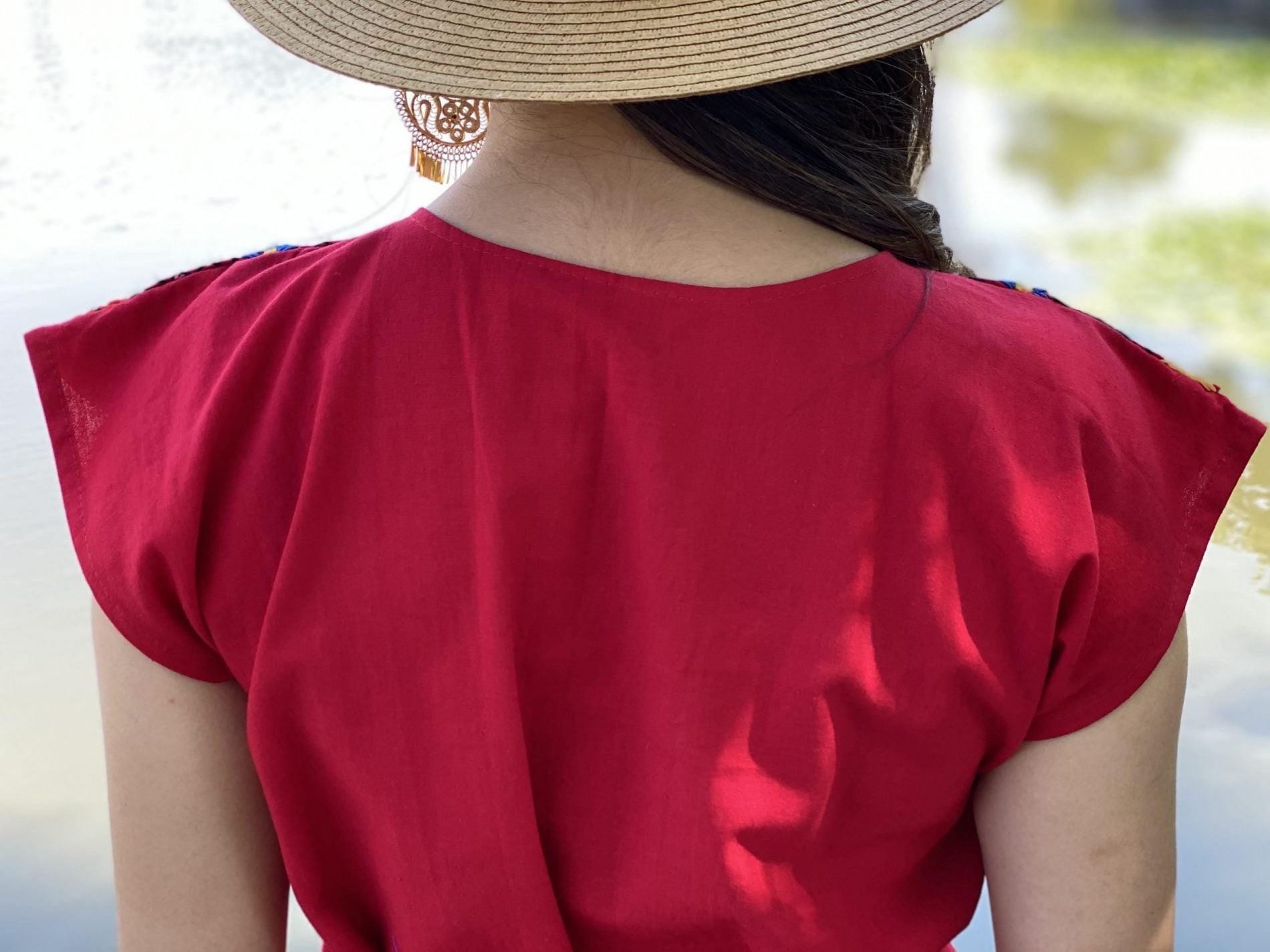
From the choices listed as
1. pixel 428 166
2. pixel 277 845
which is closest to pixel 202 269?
pixel 428 166

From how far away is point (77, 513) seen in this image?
0.72 meters

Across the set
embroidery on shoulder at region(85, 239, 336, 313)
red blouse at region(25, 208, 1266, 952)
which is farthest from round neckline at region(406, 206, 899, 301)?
embroidery on shoulder at region(85, 239, 336, 313)

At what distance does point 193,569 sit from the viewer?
674mm

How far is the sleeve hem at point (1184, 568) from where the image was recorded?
71 cm

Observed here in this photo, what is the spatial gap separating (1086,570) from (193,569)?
450 mm

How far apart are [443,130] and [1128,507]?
19.7 inches

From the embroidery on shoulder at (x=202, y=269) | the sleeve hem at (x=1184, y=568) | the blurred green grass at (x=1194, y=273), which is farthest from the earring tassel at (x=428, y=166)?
the blurred green grass at (x=1194, y=273)

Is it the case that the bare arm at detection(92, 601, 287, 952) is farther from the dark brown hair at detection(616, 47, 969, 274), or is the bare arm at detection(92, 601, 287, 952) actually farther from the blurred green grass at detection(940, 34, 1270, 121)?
the blurred green grass at detection(940, 34, 1270, 121)

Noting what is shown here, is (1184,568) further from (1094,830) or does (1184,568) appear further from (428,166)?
(428,166)

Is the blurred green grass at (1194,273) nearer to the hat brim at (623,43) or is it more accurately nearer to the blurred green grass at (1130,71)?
the blurred green grass at (1130,71)

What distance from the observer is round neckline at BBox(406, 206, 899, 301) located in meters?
0.65

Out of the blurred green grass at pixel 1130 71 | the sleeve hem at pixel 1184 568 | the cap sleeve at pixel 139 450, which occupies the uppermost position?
the cap sleeve at pixel 139 450

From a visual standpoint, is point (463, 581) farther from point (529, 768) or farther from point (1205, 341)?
point (1205, 341)

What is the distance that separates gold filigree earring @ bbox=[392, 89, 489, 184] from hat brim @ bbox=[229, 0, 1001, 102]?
0.83ft
